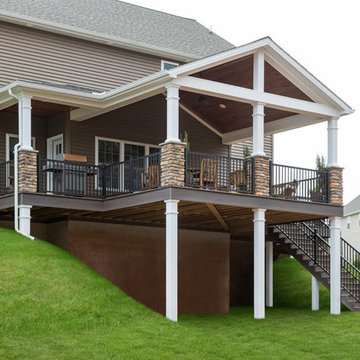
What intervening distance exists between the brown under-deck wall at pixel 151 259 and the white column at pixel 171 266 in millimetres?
4348

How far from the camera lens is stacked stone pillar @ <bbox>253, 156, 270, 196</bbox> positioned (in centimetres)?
2134

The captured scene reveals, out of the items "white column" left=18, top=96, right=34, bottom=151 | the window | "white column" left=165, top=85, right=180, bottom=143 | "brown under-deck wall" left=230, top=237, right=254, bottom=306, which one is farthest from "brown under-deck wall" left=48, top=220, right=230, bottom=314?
the window

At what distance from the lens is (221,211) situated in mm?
22438

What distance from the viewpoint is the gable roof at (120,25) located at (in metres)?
25.8

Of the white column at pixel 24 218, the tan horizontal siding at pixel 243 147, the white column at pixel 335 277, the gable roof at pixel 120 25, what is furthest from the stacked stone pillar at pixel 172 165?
the tan horizontal siding at pixel 243 147

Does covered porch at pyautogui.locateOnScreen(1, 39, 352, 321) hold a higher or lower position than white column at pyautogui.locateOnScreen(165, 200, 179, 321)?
higher

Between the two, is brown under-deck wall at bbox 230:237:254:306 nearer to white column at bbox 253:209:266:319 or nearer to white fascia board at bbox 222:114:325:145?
white fascia board at bbox 222:114:325:145

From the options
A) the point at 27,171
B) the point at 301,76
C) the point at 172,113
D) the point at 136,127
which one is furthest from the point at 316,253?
the point at 27,171

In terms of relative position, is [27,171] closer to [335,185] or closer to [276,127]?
[276,127]

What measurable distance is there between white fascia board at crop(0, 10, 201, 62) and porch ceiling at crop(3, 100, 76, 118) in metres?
3.14

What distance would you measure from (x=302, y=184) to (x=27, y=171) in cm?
795

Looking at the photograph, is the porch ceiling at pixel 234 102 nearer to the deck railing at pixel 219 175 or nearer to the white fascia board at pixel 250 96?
the white fascia board at pixel 250 96

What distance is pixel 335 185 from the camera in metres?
23.1

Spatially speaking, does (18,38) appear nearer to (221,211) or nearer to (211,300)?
(221,211)
